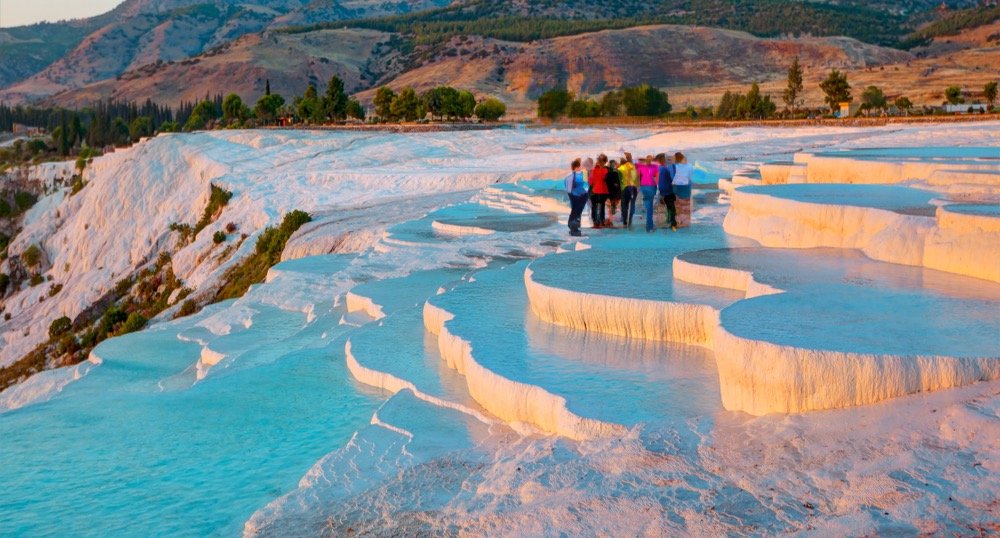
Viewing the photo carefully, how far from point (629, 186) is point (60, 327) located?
20.1 metres

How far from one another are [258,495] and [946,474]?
12.2ft

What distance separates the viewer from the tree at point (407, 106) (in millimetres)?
53094

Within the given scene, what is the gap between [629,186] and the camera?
12805mm

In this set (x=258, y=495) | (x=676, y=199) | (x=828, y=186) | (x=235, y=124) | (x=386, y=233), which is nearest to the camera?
(x=258, y=495)

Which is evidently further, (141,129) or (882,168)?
(141,129)

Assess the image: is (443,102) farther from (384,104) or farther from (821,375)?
(821,375)

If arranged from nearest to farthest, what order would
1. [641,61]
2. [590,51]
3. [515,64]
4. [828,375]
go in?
[828,375]
[641,61]
[515,64]
[590,51]

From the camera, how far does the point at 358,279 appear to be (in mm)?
13227

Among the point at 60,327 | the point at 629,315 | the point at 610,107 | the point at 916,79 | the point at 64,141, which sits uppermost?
the point at 916,79

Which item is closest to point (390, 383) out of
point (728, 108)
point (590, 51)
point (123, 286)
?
point (123, 286)

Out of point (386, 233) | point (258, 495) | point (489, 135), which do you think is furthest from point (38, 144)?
point (258, 495)

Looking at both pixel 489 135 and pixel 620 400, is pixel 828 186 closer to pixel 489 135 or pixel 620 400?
pixel 620 400

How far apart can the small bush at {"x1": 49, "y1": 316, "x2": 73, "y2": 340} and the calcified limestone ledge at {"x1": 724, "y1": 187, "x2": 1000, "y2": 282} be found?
21448mm

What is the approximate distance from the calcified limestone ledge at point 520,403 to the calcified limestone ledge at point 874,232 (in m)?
3.15
